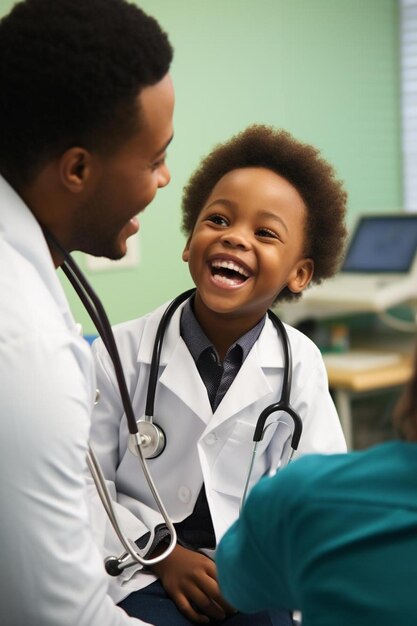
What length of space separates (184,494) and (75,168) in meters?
0.53

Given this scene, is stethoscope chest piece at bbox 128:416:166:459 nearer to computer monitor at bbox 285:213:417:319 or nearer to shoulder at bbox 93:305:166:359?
shoulder at bbox 93:305:166:359

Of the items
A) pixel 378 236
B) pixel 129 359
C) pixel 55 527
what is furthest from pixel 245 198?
pixel 378 236

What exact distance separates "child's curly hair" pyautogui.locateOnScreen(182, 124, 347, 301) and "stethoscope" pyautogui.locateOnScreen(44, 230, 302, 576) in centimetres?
17

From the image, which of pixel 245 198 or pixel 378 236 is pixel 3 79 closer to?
pixel 245 198

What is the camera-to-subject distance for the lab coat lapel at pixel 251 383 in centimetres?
134

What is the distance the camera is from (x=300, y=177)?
149 centimetres

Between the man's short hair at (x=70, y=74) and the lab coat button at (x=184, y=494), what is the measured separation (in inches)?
20.9

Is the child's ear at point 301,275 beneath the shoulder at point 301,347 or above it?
above

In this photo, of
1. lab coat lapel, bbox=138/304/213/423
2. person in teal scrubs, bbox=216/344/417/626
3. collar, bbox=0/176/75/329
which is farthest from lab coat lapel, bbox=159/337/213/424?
person in teal scrubs, bbox=216/344/417/626

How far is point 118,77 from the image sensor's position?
1002 millimetres

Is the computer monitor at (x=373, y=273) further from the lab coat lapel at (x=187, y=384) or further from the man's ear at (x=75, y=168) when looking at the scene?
the man's ear at (x=75, y=168)

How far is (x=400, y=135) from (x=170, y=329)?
2.36m

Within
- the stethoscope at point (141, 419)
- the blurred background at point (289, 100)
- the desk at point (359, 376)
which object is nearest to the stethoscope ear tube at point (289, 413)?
the stethoscope at point (141, 419)

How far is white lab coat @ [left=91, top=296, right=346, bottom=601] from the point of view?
1.33 meters
